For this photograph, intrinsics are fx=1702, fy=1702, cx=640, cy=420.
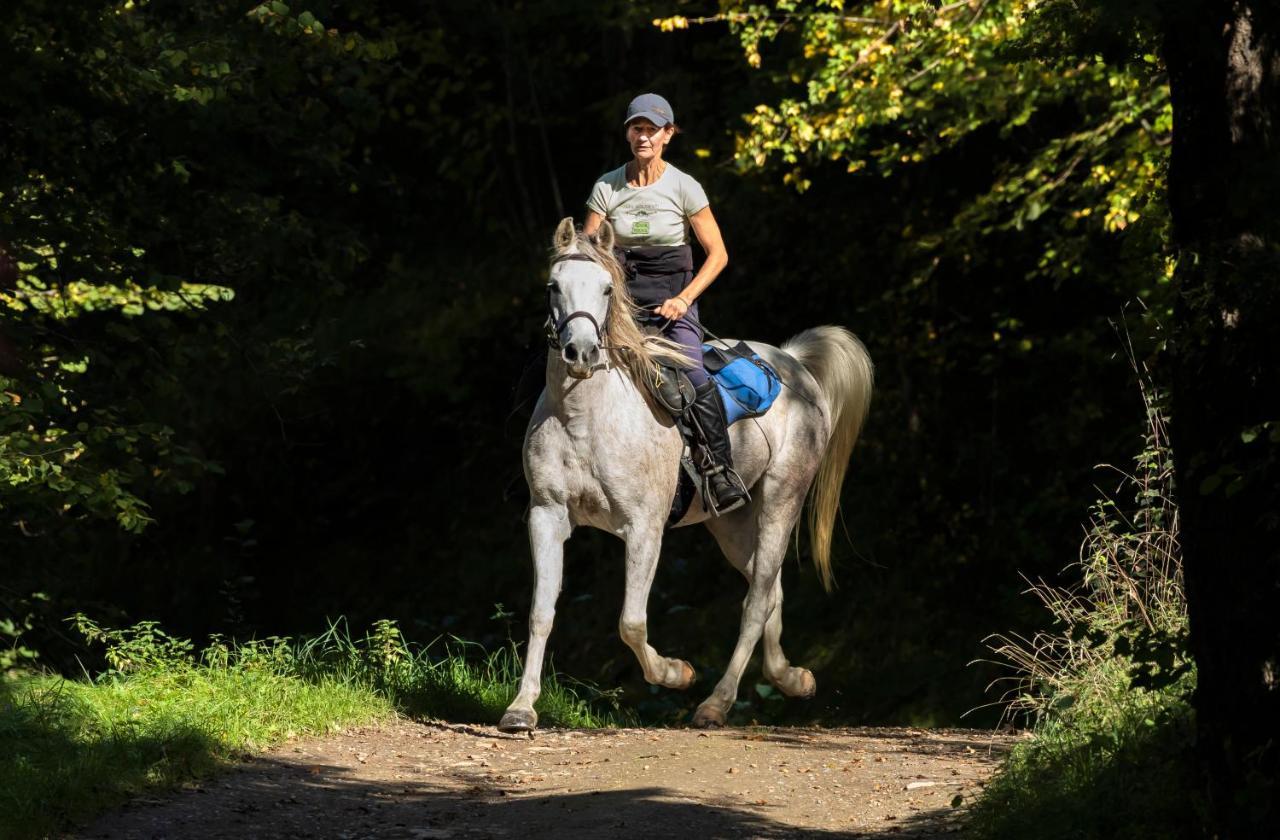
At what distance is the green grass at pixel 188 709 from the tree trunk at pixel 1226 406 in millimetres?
4042

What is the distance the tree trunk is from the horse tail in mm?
5163

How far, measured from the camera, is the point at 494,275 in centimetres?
2036

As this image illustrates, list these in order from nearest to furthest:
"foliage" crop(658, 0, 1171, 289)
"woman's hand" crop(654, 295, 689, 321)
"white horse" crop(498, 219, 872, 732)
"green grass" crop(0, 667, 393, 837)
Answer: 1. "green grass" crop(0, 667, 393, 837)
2. "white horse" crop(498, 219, 872, 732)
3. "woman's hand" crop(654, 295, 689, 321)
4. "foliage" crop(658, 0, 1171, 289)

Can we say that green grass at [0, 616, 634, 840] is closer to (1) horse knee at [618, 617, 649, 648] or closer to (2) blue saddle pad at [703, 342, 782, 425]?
(1) horse knee at [618, 617, 649, 648]

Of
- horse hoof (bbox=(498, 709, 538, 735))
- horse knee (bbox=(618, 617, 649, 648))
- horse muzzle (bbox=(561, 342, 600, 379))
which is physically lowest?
horse hoof (bbox=(498, 709, 538, 735))

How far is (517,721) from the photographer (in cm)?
826

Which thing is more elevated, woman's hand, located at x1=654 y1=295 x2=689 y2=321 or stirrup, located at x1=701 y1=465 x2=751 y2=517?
woman's hand, located at x1=654 y1=295 x2=689 y2=321

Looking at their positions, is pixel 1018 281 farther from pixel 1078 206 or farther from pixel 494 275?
pixel 494 275

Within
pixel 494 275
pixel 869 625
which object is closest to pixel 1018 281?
pixel 869 625

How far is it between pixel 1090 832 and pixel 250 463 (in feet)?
52.8

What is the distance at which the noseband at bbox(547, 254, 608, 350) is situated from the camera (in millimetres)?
7805

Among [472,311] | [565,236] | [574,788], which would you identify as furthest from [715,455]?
[472,311]

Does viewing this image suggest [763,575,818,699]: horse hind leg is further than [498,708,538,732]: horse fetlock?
Yes

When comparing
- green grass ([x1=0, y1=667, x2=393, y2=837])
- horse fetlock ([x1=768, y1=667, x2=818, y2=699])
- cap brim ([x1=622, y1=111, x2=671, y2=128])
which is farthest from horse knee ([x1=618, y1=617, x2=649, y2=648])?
cap brim ([x1=622, y1=111, x2=671, y2=128])
